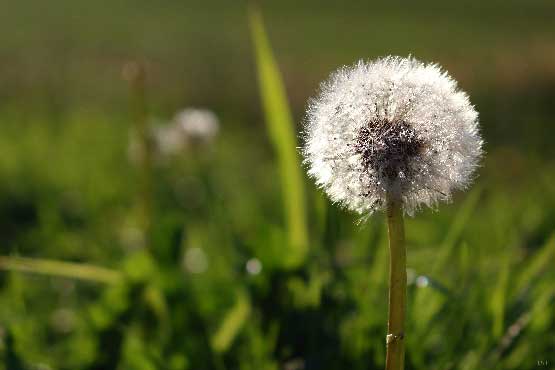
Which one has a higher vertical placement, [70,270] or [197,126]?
[197,126]

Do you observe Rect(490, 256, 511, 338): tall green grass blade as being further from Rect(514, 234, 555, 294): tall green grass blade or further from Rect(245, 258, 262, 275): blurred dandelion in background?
Rect(245, 258, 262, 275): blurred dandelion in background

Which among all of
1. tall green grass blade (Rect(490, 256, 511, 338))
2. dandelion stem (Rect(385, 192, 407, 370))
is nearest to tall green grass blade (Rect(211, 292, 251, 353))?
tall green grass blade (Rect(490, 256, 511, 338))

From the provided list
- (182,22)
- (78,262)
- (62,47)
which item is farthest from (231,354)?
(182,22)

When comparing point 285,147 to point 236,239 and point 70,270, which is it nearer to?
point 236,239

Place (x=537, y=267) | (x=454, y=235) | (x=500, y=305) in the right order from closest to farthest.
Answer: (x=500, y=305)
(x=537, y=267)
(x=454, y=235)

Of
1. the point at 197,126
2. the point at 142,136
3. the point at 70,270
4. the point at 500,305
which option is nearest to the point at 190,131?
the point at 197,126

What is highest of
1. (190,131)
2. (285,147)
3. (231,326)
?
(190,131)

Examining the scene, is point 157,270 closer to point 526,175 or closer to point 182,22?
point 526,175
